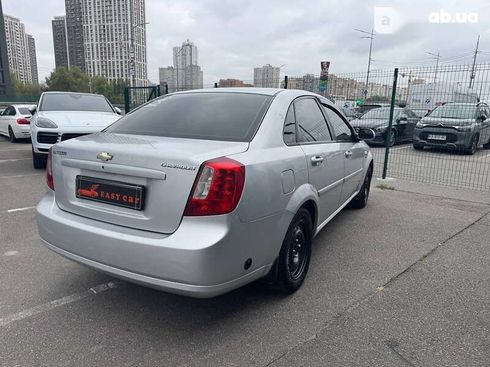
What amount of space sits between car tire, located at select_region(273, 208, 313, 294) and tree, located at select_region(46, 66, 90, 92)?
184 feet

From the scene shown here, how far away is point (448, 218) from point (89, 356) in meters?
4.73

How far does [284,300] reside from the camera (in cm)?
288

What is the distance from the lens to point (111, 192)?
2381 mm

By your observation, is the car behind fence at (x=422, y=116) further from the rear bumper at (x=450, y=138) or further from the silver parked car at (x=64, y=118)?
the silver parked car at (x=64, y=118)

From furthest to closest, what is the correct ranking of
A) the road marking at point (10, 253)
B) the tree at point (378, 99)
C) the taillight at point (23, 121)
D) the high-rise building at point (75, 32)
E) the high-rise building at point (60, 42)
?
the high-rise building at point (60, 42), the high-rise building at point (75, 32), the taillight at point (23, 121), the tree at point (378, 99), the road marking at point (10, 253)

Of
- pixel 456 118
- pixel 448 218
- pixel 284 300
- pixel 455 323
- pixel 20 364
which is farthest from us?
pixel 456 118

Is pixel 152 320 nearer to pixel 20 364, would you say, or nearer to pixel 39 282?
pixel 20 364

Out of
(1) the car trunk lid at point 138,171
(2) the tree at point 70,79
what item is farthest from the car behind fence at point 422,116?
(2) the tree at point 70,79

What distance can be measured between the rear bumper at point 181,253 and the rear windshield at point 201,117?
2.40 ft

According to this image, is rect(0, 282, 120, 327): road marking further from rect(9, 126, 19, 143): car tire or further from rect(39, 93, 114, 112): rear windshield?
rect(9, 126, 19, 143): car tire

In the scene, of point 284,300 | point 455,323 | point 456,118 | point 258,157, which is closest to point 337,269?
point 284,300

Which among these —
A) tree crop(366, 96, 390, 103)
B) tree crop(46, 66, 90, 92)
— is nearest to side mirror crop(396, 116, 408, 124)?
tree crop(366, 96, 390, 103)

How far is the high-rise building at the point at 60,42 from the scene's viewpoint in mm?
51513

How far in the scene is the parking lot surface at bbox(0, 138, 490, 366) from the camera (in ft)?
7.40
